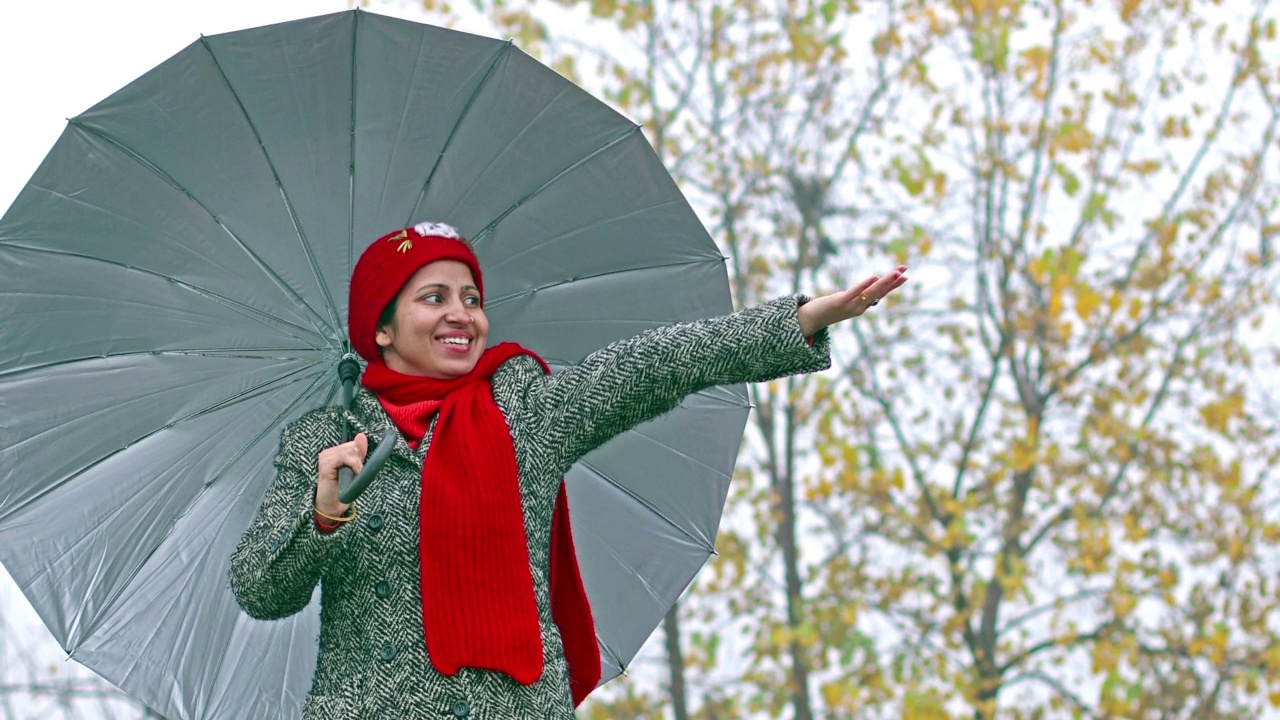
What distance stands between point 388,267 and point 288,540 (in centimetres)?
52

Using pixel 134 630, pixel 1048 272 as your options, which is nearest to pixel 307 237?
pixel 134 630

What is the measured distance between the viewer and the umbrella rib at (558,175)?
2910 millimetres

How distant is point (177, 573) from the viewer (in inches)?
112

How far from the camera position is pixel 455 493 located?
243cm

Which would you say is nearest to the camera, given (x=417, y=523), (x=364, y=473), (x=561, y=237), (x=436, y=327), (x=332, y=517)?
(x=364, y=473)

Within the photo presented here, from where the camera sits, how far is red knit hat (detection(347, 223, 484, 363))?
2.64 meters

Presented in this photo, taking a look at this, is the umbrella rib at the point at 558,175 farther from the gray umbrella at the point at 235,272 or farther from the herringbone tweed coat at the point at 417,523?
the herringbone tweed coat at the point at 417,523

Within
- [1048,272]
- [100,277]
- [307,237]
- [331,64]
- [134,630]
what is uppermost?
[1048,272]

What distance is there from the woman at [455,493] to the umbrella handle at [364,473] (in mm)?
22

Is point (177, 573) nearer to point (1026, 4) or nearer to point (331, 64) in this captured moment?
point (331, 64)

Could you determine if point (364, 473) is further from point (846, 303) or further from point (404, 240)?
point (846, 303)

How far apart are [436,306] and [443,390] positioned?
152 millimetres

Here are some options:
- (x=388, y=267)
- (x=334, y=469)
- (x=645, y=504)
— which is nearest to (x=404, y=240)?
(x=388, y=267)

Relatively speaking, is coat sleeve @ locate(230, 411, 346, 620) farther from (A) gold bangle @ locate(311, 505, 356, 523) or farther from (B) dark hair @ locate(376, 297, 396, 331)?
(B) dark hair @ locate(376, 297, 396, 331)
